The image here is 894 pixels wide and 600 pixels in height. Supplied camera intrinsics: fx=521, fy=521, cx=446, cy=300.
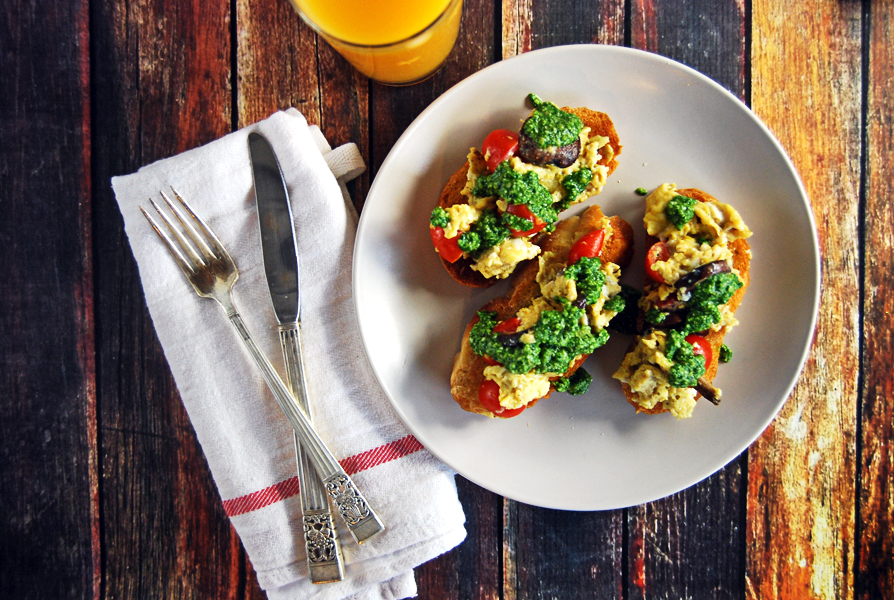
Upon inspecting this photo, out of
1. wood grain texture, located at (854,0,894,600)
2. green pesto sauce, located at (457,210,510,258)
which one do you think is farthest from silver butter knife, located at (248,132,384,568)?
wood grain texture, located at (854,0,894,600)

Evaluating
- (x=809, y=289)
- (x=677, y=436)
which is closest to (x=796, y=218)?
(x=809, y=289)

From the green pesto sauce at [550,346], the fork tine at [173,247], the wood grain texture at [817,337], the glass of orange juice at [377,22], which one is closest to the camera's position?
the glass of orange juice at [377,22]

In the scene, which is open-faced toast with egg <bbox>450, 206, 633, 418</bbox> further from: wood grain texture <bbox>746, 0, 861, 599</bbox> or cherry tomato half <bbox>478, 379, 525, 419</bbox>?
wood grain texture <bbox>746, 0, 861, 599</bbox>

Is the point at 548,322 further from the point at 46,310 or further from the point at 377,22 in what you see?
the point at 46,310

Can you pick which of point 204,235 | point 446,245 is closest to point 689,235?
point 446,245

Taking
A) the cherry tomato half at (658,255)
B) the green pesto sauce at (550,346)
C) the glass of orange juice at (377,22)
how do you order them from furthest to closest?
the cherry tomato half at (658,255) < the green pesto sauce at (550,346) < the glass of orange juice at (377,22)

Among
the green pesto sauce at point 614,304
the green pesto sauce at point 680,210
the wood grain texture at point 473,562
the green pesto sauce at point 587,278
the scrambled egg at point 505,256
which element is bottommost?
the wood grain texture at point 473,562

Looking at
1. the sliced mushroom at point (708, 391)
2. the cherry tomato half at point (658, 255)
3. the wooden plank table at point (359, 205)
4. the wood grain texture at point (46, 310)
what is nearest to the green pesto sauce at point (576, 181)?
the cherry tomato half at point (658, 255)

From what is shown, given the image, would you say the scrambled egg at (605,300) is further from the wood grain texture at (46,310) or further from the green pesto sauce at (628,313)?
the wood grain texture at (46,310)
